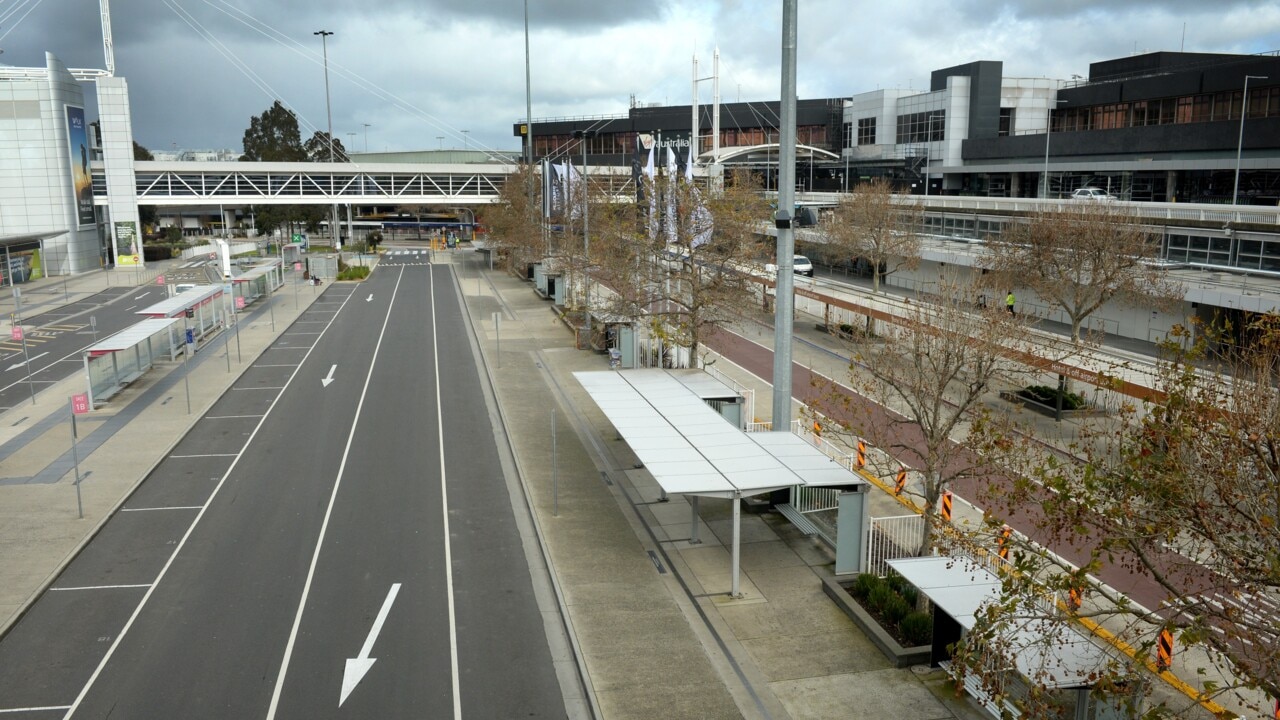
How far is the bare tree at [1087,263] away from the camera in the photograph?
30.9 metres

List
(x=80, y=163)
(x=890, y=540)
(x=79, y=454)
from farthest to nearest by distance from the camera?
(x=80, y=163), (x=79, y=454), (x=890, y=540)

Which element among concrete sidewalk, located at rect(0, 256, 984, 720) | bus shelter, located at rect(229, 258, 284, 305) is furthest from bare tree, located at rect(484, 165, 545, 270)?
concrete sidewalk, located at rect(0, 256, 984, 720)

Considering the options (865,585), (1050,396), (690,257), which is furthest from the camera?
(690,257)

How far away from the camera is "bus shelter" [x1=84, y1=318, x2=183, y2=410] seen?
101ft

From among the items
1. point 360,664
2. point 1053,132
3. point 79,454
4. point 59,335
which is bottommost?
point 360,664

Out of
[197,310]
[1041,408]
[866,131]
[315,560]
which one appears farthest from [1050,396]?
[866,131]

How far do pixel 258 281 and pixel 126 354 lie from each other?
26.8 meters

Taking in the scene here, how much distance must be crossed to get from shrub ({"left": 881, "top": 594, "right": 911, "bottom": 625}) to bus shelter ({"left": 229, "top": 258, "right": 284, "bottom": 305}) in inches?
1695

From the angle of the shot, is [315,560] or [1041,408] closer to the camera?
[315,560]

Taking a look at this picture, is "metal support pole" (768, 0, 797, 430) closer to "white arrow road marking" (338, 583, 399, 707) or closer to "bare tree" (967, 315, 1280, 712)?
"white arrow road marking" (338, 583, 399, 707)

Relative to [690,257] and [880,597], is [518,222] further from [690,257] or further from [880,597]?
[880,597]

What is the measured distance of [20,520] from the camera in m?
20.7

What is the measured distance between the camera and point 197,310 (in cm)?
4228

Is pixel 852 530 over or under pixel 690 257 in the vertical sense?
under
